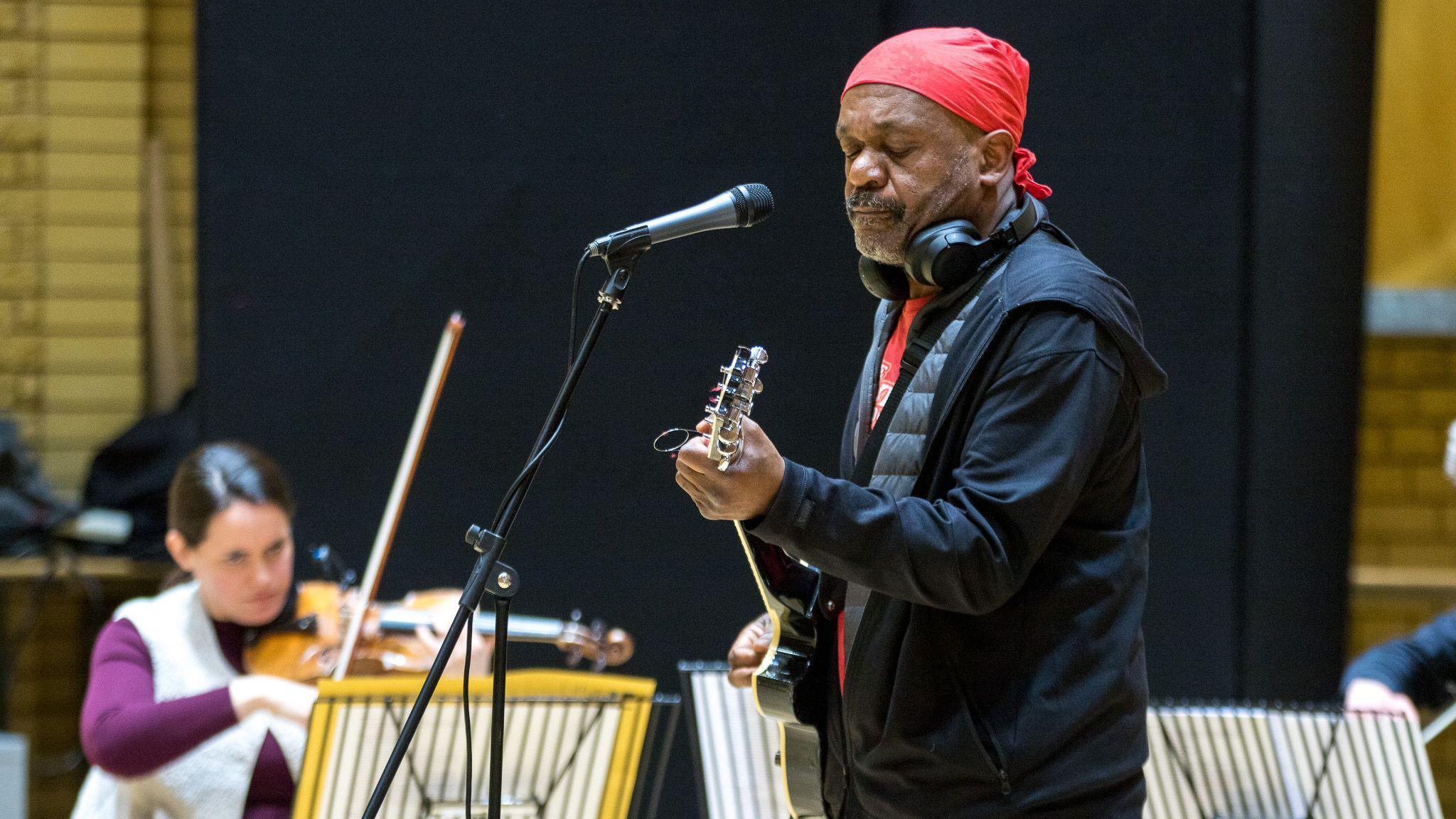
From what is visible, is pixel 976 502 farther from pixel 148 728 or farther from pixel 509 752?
pixel 148 728

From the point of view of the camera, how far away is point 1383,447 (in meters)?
4.11

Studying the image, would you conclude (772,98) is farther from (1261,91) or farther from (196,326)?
(196,326)

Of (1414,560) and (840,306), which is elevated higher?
(840,306)

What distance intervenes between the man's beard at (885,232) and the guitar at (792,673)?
20cm

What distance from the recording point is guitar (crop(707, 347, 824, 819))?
1.89 metres

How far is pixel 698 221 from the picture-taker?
5.91 feet

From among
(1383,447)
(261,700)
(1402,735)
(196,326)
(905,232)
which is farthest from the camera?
(1383,447)

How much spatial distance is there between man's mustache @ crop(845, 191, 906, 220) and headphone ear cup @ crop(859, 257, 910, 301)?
100mm

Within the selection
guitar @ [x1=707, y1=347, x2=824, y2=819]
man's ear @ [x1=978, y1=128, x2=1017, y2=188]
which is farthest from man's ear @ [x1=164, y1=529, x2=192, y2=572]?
man's ear @ [x1=978, y1=128, x2=1017, y2=188]

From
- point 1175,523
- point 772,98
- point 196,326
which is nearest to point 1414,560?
point 1175,523

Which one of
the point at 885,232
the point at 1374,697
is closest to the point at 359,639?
the point at 885,232

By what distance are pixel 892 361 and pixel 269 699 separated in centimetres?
128

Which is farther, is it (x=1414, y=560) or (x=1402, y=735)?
(x=1414, y=560)

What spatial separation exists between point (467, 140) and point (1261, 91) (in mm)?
1719
